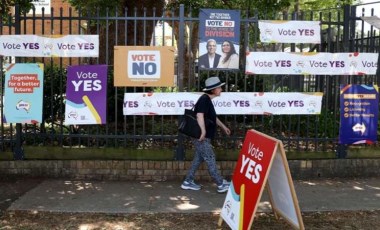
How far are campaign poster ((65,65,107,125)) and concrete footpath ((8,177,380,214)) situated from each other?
96 centimetres

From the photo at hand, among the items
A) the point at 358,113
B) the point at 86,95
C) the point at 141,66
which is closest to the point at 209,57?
the point at 141,66

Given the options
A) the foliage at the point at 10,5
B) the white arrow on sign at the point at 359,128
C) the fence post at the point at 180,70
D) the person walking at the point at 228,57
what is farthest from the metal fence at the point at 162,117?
the foliage at the point at 10,5

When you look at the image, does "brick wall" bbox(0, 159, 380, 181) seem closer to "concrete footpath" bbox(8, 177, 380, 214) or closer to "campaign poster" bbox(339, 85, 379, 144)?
"concrete footpath" bbox(8, 177, 380, 214)

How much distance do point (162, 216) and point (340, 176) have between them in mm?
3304

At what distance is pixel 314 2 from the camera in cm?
1880

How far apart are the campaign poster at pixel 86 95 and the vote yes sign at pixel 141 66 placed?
0.26 meters

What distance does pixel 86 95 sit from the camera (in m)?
7.12

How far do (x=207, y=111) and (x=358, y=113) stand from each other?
267 cm

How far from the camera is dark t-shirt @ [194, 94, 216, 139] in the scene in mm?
6234

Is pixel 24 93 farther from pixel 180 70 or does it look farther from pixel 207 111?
pixel 207 111

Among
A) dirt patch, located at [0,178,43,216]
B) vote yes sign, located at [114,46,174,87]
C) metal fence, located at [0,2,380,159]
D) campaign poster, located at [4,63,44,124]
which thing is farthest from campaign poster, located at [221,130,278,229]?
campaign poster, located at [4,63,44,124]

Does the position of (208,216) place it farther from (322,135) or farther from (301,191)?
(322,135)

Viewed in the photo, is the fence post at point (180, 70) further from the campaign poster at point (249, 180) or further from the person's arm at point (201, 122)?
the campaign poster at point (249, 180)

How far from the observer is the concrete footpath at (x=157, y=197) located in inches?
229
